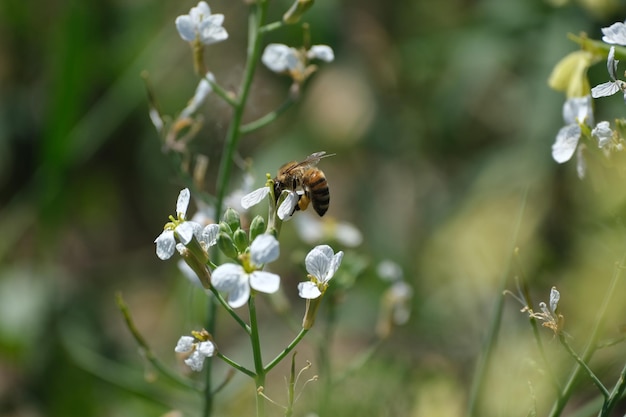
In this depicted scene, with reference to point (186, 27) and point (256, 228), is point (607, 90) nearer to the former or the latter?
point (256, 228)

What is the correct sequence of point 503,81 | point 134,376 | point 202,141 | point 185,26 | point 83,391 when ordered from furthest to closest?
point 202,141
point 503,81
point 83,391
point 134,376
point 185,26

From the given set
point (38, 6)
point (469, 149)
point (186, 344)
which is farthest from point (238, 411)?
point (38, 6)

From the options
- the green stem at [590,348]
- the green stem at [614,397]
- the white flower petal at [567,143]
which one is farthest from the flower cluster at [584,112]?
the green stem at [614,397]

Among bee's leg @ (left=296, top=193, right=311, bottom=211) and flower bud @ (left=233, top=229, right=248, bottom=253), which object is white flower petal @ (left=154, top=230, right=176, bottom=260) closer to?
flower bud @ (left=233, top=229, right=248, bottom=253)

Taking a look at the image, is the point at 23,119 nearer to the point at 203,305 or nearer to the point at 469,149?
the point at 203,305

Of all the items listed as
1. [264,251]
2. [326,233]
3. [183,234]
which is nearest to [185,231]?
[183,234]

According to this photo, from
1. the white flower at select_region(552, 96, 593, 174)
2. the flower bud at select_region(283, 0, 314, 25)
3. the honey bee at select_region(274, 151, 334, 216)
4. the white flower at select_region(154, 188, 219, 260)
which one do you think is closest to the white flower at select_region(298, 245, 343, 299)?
the white flower at select_region(154, 188, 219, 260)
